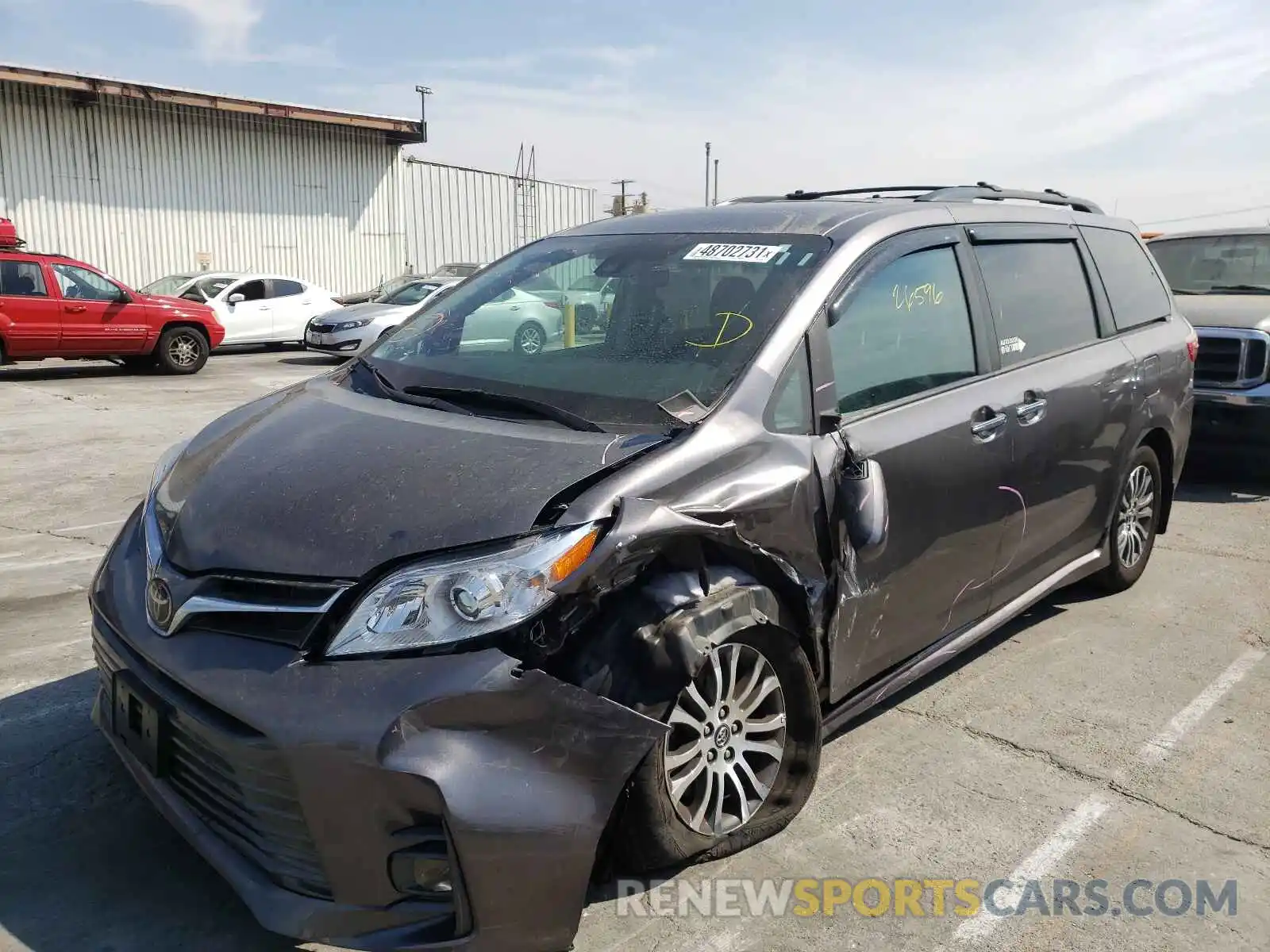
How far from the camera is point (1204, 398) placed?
766 centimetres

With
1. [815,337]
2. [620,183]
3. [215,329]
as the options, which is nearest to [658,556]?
[815,337]

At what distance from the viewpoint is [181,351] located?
611 inches

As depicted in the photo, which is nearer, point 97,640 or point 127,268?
point 97,640

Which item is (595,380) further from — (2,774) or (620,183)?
(620,183)

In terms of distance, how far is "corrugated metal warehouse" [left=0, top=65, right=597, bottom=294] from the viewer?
68.5 feet

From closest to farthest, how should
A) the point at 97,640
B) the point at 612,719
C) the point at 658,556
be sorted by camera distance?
1. the point at 612,719
2. the point at 658,556
3. the point at 97,640

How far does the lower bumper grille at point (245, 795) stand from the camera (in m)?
2.24

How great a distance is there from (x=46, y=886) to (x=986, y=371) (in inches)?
131

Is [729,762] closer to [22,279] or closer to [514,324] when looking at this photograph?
[514,324]

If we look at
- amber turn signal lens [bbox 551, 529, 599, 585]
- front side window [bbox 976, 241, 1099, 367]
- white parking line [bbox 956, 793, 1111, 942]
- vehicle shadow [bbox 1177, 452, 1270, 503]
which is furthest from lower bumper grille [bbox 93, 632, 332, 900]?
vehicle shadow [bbox 1177, 452, 1270, 503]

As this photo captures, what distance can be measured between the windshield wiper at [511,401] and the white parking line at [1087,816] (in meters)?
1.62

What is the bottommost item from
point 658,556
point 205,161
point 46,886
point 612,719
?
point 46,886

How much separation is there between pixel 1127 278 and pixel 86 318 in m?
13.6

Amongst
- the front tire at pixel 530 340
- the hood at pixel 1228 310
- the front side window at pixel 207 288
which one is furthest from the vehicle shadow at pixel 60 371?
the hood at pixel 1228 310
